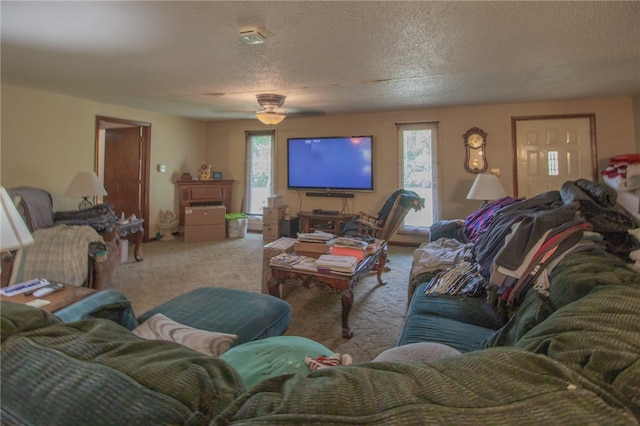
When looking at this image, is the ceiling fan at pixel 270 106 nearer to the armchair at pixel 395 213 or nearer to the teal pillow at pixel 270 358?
the armchair at pixel 395 213

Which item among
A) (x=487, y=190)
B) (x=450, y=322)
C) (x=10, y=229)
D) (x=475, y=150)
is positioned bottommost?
(x=450, y=322)

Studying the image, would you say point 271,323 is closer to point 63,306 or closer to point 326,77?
point 63,306

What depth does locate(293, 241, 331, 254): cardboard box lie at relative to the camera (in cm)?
303

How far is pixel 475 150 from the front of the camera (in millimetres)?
5039

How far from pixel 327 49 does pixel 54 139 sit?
3958 mm

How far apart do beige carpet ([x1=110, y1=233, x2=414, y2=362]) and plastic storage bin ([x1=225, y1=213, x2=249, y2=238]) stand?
57 cm

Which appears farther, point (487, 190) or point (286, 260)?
point (487, 190)

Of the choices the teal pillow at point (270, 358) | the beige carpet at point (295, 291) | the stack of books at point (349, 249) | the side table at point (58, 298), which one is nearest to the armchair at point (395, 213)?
the beige carpet at point (295, 291)

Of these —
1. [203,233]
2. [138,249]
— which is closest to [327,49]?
[138,249]

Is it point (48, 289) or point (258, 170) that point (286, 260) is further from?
point (258, 170)

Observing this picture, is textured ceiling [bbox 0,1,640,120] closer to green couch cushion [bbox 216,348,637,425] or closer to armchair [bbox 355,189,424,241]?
armchair [bbox 355,189,424,241]

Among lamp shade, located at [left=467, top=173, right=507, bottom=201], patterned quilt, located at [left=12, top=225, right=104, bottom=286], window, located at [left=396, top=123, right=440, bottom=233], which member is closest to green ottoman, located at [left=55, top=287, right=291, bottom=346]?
patterned quilt, located at [left=12, top=225, right=104, bottom=286]

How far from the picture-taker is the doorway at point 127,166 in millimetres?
5547

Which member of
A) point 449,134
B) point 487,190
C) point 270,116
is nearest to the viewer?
point 487,190
